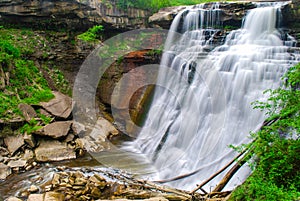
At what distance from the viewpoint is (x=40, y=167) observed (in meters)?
7.97

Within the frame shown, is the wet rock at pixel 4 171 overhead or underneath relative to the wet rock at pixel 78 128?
underneath

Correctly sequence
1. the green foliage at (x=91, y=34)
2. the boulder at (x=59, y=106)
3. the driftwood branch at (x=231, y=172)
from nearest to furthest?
the driftwood branch at (x=231, y=172) < the boulder at (x=59, y=106) < the green foliage at (x=91, y=34)

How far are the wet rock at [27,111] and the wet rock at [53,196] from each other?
4.09m

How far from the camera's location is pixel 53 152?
28.5 ft

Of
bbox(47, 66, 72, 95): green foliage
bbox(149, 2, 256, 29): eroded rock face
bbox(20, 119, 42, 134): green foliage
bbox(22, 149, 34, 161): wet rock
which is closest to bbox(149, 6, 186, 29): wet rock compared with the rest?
bbox(149, 2, 256, 29): eroded rock face

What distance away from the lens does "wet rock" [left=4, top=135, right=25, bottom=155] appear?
332 inches

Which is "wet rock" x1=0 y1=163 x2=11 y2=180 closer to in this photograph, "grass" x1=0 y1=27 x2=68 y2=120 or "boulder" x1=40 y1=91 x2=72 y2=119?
"grass" x1=0 y1=27 x2=68 y2=120

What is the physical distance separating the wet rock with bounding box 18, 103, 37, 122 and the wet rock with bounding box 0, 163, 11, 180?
213 cm

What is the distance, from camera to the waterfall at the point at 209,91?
7449 mm

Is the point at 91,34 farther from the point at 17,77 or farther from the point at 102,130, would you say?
the point at 102,130

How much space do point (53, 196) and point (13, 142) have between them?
3.56 metres

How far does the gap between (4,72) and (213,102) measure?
8253mm

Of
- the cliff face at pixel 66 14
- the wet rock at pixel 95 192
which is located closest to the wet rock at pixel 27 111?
the wet rock at pixel 95 192

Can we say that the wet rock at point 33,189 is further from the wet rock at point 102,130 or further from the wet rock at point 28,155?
the wet rock at point 102,130
